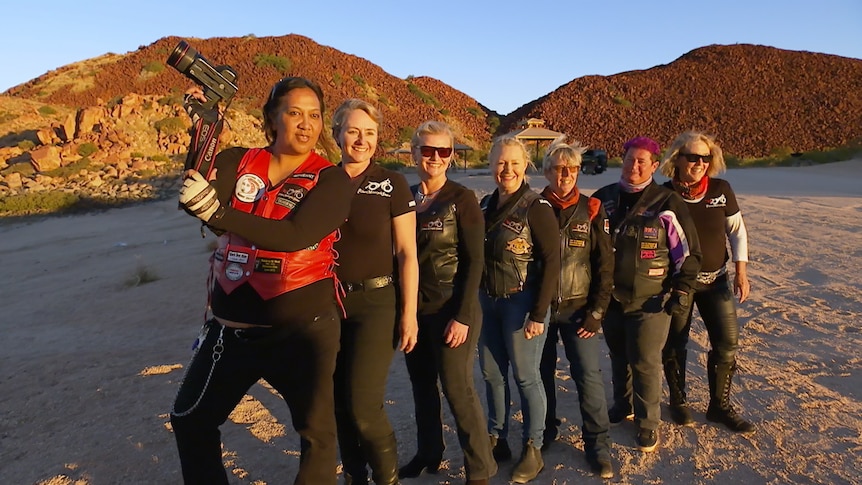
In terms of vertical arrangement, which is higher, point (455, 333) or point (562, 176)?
point (562, 176)

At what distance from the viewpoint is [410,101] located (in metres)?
55.2

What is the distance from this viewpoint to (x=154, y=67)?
51.4m

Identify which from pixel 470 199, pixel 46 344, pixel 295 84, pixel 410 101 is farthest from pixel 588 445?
pixel 410 101

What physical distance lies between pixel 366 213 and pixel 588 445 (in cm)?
197

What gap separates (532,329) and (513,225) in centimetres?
56

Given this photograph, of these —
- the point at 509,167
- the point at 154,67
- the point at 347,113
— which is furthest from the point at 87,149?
the point at 509,167

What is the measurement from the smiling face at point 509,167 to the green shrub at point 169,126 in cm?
3097

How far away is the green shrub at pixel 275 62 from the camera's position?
2055 inches

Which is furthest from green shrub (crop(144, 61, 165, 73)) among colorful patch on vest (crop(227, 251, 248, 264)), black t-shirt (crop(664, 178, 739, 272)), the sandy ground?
colorful patch on vest (crop(227, 251, 248, 264))

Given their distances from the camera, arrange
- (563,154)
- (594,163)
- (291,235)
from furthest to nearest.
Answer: (594,163)
(563,154)
(291,235)

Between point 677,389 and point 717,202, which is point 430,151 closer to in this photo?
point 717,202

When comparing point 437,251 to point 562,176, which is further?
point 562,176

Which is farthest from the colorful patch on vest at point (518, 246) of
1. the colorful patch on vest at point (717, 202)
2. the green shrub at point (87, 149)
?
the green shrub at point (87, 149)

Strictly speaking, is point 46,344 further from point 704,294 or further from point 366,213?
point 704,294
